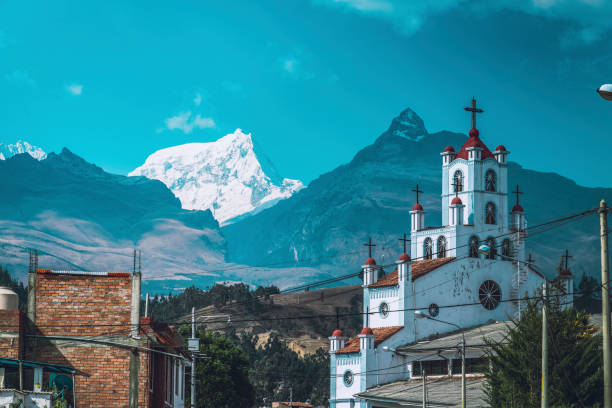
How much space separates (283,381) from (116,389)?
11403 cm

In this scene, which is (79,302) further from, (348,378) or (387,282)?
(387,282)

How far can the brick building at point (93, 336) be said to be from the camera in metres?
38.8

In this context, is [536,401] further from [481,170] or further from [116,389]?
[481,170]

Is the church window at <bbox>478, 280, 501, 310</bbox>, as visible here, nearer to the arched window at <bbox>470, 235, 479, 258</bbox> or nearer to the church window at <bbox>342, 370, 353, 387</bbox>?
the arched window at <bbox>470, 235, 479, 258</bbox>

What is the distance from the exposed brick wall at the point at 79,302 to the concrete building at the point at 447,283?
149ft

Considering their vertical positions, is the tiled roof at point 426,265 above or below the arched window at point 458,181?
below

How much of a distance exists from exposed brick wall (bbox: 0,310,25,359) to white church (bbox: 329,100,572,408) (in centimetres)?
4561

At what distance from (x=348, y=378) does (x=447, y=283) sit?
12847 millimetres

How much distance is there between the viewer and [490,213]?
9650cm

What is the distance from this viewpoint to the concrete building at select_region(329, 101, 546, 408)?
283 ft

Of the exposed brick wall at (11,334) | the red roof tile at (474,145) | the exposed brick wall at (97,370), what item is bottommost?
the exposed brick wall at (97,370)

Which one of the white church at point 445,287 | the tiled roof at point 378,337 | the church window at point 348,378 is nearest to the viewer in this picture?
the white church at point 445,287

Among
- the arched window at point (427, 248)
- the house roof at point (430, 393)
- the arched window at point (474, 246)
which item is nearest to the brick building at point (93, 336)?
the house roof at point (430, 393)

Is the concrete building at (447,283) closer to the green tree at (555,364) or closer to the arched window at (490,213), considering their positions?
the arched window at (490,213)
